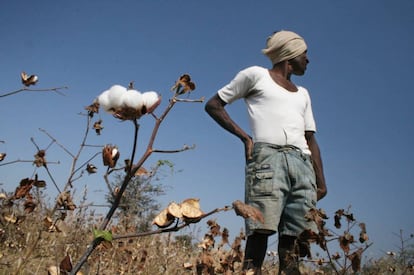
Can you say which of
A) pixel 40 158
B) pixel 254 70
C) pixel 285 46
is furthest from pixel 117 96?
pixel 285 46

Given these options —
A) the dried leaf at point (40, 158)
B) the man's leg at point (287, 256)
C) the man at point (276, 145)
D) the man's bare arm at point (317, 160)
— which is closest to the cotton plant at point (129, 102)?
the dried leaf at point (40, 158)

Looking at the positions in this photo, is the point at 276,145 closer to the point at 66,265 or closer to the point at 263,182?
the point at 263,182

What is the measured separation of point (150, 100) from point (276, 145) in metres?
1.56

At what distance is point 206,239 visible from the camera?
1744mm

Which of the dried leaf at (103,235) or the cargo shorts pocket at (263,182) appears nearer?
the dried leaf at (103,235)

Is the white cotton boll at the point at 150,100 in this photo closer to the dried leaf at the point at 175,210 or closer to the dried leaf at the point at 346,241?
the dried leaf at the point at 175,210

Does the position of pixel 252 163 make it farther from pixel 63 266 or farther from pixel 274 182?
pixel 63 266

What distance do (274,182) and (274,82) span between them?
691 millimetres

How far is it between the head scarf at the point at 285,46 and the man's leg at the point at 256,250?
118 cm

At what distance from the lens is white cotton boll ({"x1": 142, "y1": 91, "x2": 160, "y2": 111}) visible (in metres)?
0.81

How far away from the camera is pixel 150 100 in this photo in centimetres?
82

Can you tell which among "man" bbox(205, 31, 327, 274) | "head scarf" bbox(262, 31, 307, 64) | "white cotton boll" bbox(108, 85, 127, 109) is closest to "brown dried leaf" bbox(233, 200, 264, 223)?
"white cotton boll" bbox(108, 85, 127, 109)

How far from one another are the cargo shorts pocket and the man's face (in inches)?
32.3

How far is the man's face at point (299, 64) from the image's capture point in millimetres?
2639
